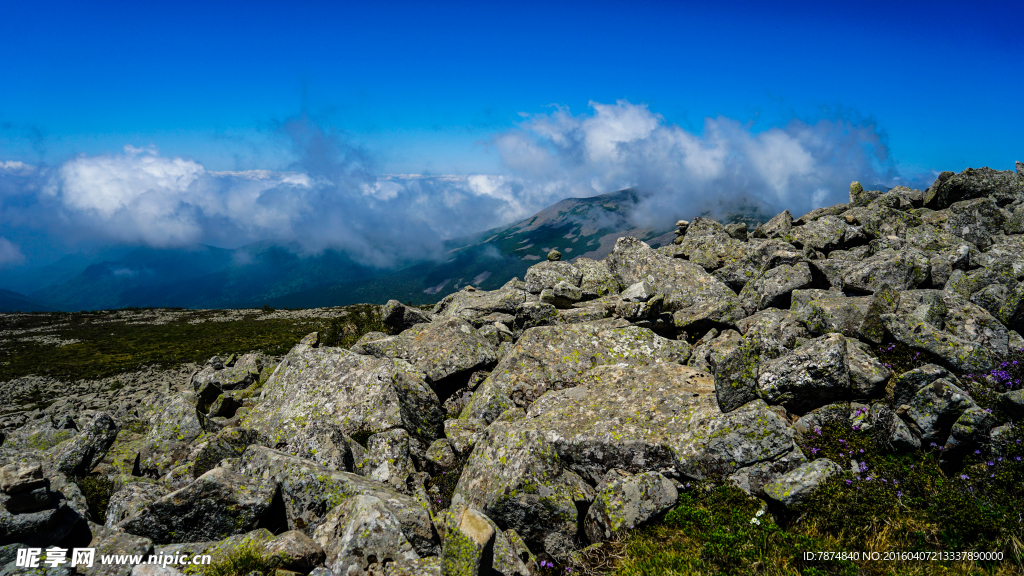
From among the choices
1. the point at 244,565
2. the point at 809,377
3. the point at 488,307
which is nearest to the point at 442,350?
the point at 488,307

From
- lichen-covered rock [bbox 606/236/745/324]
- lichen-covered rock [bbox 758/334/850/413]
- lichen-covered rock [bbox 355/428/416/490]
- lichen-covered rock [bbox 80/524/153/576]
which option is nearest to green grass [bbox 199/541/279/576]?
lichen-covered rock [bbox 80/524/153/576]

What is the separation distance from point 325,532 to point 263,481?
2.54m

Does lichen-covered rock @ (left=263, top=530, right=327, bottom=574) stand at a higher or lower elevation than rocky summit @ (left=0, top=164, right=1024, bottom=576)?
lower

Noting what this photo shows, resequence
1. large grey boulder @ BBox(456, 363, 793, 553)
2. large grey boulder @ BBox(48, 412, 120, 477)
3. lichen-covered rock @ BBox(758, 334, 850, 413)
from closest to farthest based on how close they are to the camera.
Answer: large grey boulder @ BBox(456, 363, 793, 553) < lichen-covered rock @ BBox(758, 334, 850, 413) < large grey boulder @ BBox(48, 412, 120, 477)

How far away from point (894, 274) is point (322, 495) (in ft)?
61.9

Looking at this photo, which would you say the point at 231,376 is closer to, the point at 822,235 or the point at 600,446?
the point at 600,446

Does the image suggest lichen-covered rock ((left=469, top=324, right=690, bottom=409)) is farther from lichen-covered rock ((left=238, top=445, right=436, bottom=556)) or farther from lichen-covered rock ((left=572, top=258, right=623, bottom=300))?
lichen-covered rock ((left=572, top=258, right=623, bottom=300))

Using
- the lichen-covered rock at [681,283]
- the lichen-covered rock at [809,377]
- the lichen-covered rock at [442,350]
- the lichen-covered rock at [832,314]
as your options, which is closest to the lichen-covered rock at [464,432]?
the lichen-covered rock at [442,350]

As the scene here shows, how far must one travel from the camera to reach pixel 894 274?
14695 mm

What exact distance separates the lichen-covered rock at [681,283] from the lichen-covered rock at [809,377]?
4.19 metres

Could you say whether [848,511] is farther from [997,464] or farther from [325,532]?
[325,532]

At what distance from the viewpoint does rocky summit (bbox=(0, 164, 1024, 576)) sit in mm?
8227

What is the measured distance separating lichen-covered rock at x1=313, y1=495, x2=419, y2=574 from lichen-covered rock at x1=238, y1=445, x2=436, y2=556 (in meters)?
0.28

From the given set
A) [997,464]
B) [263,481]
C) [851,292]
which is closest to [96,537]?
[263,481]
